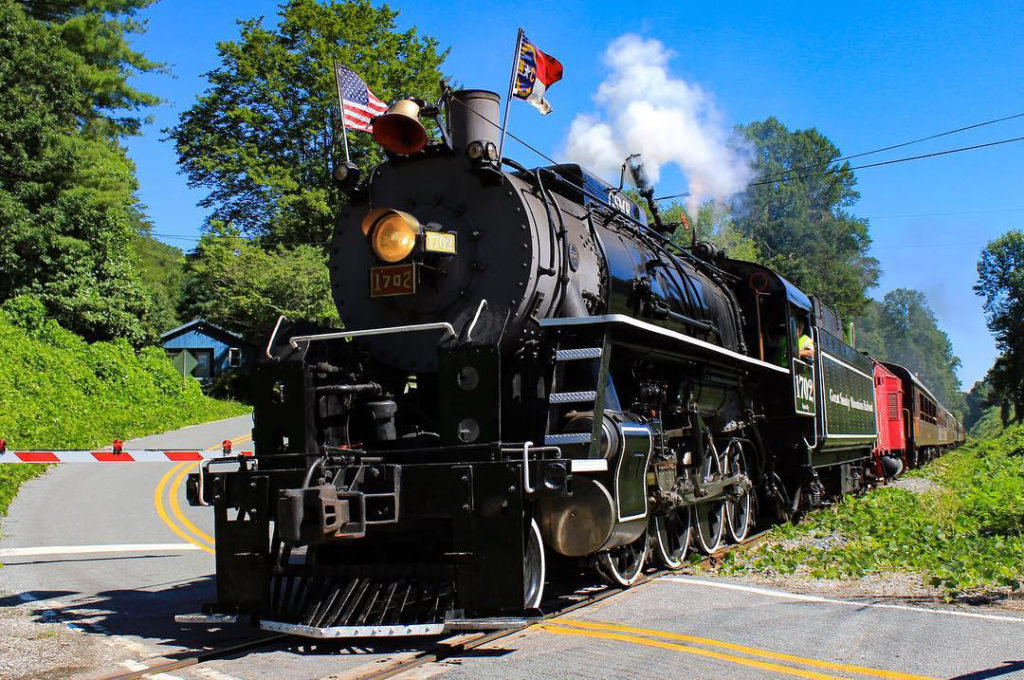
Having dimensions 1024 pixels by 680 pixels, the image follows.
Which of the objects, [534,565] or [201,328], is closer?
[534,565]

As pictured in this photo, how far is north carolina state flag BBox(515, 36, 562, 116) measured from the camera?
881 cm

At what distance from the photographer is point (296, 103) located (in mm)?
33219

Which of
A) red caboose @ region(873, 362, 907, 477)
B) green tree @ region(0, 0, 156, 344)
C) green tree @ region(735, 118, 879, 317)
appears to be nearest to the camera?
red caboose @ region(873, 362, 907, 477)

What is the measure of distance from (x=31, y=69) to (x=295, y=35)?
11.1 meters

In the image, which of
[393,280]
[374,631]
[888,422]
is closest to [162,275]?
[888,422]

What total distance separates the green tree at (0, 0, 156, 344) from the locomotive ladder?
22.1 meters

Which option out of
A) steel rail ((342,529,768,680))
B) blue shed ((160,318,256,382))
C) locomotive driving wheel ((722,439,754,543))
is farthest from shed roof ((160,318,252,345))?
steel rail ((342,529,768,680))

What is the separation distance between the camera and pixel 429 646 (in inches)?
218

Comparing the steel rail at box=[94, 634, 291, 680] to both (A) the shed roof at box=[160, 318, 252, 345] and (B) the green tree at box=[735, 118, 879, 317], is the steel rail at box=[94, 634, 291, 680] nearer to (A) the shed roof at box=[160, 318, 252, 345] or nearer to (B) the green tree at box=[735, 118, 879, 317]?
(A) the shed roof at box=[160, 318, 252, 345]

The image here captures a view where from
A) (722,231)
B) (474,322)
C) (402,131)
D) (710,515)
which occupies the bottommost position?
(710,515)

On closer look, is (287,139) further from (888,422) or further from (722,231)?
(722,231)

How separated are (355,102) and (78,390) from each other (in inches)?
615

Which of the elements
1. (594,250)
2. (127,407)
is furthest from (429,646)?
(127,407)

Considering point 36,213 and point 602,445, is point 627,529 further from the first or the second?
point 36,213
